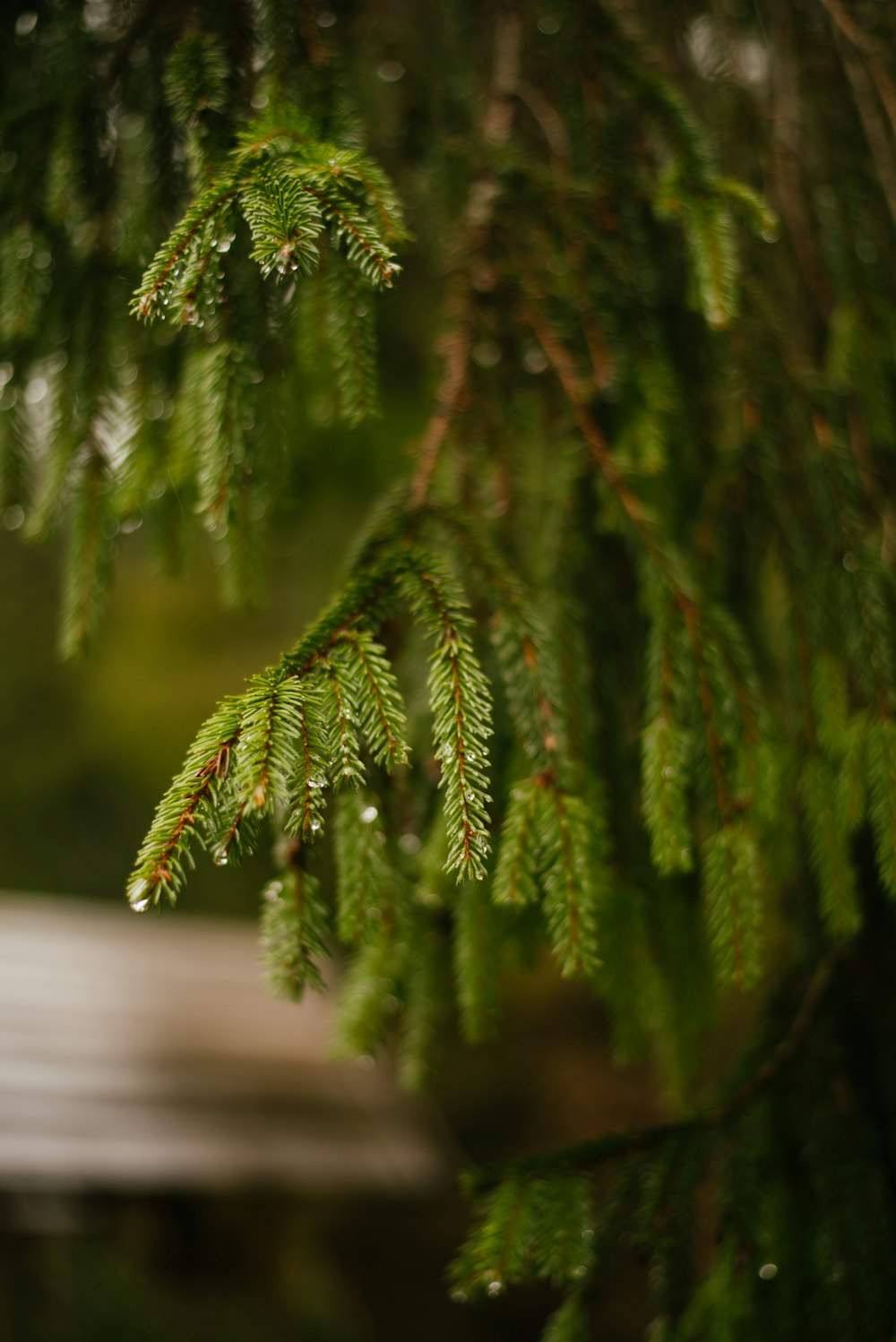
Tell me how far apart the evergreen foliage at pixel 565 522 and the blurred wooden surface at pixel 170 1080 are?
5.35 feet

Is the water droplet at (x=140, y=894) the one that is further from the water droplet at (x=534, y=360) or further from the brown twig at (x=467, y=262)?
the water droplet at (x=534, y=360)

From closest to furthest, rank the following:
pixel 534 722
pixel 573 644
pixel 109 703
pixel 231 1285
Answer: pixel 534 722 → pixel 573 644 → pixel 231 1285 → pixel 109 703

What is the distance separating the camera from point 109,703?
5664mm

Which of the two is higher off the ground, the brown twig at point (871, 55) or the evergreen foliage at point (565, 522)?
the brown twig at point (871, 55)

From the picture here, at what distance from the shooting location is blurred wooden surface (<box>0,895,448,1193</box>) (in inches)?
102

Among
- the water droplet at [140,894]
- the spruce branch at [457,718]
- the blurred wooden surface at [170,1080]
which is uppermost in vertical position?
the spruce branch at [457,718]

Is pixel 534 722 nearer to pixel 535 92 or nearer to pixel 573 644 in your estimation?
pixel 573 644

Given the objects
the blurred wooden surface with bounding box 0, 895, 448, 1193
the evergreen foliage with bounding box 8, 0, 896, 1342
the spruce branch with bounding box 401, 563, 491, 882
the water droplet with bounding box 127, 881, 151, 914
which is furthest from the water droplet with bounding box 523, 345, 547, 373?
the blurred wooden surface with bounding box 0, 895, 448, 1193

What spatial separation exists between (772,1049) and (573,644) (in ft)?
2.08

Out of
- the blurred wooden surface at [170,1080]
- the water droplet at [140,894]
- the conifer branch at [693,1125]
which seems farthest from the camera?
the blurred wooden surface at [170,1080]

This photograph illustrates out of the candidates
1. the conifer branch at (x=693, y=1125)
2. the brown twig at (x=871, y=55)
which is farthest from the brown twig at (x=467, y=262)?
the conifer branch at (x=693, y=1125)

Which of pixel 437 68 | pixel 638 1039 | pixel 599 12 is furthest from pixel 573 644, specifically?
pixel 437 68

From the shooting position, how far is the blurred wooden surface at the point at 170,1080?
2.58 metres

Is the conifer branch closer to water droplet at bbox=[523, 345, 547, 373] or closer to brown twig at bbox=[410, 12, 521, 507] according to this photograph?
brown twig at bbox=[410, 12, 521, 507]
